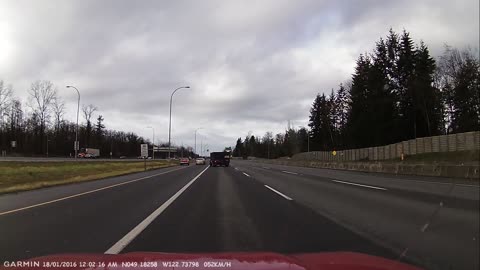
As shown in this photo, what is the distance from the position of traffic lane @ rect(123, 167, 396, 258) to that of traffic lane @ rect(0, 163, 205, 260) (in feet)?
2.25

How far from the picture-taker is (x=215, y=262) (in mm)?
5012

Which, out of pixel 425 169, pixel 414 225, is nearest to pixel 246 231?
pixel 414 225

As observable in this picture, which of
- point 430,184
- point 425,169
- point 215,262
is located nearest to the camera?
point 215,262

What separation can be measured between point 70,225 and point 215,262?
20.3 feet

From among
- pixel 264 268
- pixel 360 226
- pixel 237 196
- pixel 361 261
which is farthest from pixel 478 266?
pixel 237 196

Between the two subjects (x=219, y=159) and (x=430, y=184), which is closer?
(x=430, y=184)

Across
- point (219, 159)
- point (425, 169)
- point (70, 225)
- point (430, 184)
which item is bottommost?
point (70, 225)

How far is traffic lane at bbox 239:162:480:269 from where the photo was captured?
22.3 feet

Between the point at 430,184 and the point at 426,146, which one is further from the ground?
the point at 426,146

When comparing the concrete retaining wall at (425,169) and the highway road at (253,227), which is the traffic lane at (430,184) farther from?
the concrete retaining wall at (425,169)

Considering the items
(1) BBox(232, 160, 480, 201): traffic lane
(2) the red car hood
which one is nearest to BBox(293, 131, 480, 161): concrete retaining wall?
(1) BBox(232, 160, 480, 201): traffic lane

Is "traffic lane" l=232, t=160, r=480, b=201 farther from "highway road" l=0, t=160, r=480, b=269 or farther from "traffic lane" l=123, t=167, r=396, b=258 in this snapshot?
"traffic lane" l=123, t=167, r=396, b=258

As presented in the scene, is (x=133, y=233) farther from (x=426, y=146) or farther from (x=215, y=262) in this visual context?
(x=426, y=146)

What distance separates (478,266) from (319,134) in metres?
127
